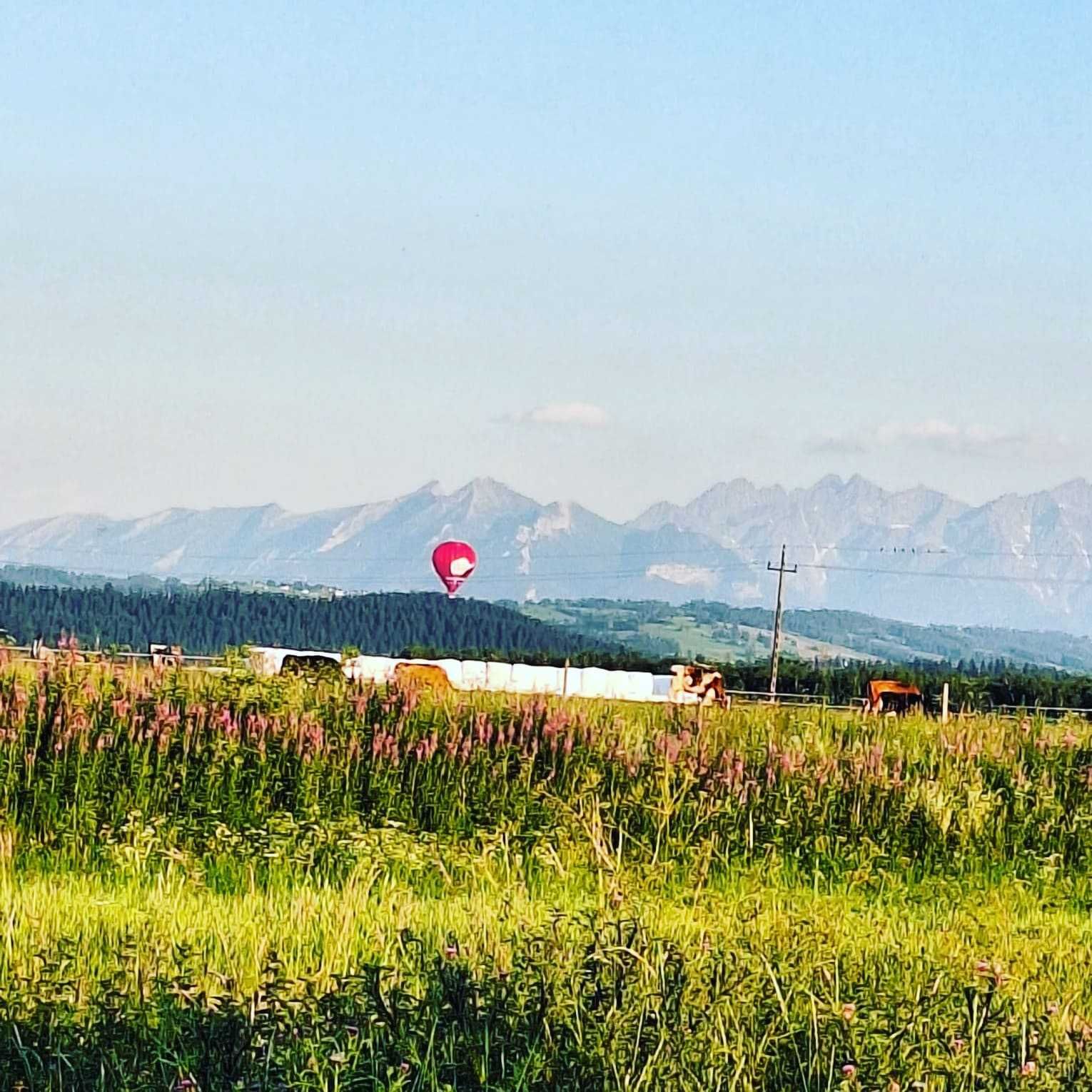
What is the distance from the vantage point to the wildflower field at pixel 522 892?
7.95m

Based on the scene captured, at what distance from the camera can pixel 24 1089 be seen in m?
7.37

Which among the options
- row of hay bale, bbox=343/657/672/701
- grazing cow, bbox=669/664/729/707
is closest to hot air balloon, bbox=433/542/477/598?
row of hay bale, bbox=343/657/672/701

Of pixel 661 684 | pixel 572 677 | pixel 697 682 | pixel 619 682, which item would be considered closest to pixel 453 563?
pixel 661 684

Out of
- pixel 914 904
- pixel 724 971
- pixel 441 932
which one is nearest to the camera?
pixel 724 971

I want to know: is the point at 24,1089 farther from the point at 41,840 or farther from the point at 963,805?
the point at 963,805

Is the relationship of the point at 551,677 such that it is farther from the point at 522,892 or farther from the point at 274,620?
the point at 274,620

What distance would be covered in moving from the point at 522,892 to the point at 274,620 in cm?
16555

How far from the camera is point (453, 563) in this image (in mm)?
82250

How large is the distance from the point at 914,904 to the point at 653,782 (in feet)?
9.44

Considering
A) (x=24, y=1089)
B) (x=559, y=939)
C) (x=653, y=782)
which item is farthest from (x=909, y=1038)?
(x=653, y=782)

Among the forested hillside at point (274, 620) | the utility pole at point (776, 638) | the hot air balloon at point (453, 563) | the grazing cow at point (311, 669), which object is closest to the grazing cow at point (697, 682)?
the utility pole at point (776, 638)

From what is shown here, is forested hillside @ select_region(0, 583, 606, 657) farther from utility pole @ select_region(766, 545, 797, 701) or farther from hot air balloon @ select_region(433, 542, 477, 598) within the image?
hot air balloon @ select_region(433, 542, 477, 598)

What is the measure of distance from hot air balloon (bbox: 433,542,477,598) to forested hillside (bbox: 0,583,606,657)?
78404 millimetres

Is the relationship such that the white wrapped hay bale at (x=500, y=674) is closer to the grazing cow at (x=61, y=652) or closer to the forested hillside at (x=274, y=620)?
the grazing cow at (x=61, y=652)
